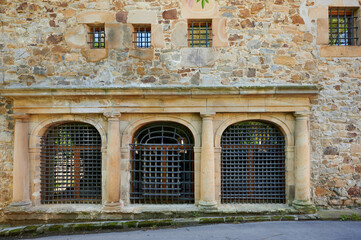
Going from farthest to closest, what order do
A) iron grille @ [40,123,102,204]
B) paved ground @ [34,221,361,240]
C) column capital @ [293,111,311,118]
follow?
iron grille @ [40,123,102,204] < column capital @ [293,111,311,118] < paved ground @ [34,221,361,240]

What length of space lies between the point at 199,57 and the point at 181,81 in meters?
0.67

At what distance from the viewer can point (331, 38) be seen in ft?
17.5

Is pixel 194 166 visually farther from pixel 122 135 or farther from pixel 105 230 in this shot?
pixel 105 230

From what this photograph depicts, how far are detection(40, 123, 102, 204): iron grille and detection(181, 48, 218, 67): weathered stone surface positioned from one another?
2.65 m

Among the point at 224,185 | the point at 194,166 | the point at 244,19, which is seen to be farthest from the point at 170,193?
the point at 244,19

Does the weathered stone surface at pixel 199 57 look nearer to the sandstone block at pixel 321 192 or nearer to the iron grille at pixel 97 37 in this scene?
the iron grille at pixel 97 37

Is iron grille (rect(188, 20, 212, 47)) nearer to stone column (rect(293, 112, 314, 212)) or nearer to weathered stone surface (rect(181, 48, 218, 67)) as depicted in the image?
weathered stone surface (rect(181, 48, 218, 67))

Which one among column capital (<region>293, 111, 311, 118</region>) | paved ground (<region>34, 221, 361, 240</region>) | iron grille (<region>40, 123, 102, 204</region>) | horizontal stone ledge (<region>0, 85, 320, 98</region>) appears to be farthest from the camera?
iron grille (<region>40, 123, 102, 204</region>)

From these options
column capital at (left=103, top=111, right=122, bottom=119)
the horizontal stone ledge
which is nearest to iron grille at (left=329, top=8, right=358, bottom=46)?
the horizontal stone ledge

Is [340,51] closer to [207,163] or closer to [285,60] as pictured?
[285,60]

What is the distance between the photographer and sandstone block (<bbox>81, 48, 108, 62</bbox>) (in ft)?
16.8

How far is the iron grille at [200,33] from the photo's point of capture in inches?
207

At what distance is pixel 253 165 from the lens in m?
5.33

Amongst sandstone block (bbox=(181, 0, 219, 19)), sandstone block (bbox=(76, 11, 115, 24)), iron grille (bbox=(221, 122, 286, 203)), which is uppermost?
sandstone block (bbox=(181, 0, 219, 19))
